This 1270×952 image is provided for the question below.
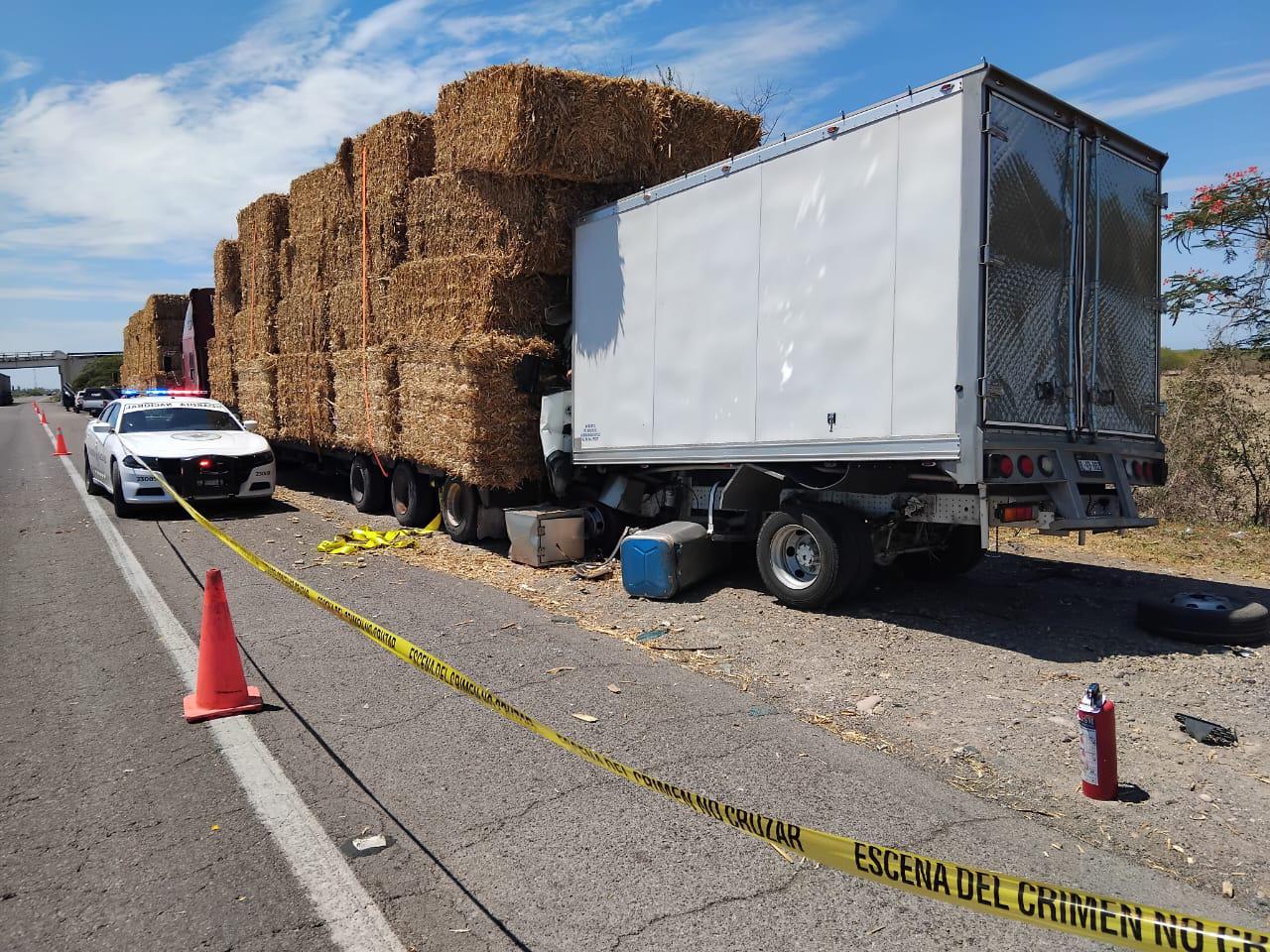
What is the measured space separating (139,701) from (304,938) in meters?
2.70

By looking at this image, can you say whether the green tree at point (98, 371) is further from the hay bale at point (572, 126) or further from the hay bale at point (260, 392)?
the hay bale at point (572, 126)

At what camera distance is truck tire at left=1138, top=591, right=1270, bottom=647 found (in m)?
6.07

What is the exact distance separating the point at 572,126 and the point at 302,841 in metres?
7.41

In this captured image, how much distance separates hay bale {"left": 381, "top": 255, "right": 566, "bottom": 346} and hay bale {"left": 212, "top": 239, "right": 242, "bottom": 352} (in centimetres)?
955

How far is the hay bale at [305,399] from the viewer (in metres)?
13.5

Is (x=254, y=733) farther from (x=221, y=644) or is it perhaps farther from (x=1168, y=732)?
(x=1168, y=732)

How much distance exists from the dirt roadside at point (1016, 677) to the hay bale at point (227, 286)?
37.5 ft

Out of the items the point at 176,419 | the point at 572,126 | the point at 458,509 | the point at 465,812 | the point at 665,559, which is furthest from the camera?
the point at 176,419

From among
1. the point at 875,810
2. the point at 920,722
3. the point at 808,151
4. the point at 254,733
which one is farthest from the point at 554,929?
the point at 808,151

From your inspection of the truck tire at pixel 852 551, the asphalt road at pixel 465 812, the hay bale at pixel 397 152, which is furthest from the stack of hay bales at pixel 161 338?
the truck tire at pixel 852 551

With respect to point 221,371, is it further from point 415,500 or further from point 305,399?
point 415,500

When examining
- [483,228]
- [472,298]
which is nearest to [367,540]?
[472,298]

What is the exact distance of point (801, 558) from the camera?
724 centimetres

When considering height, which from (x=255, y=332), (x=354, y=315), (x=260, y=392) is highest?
(x=255, y=332)
